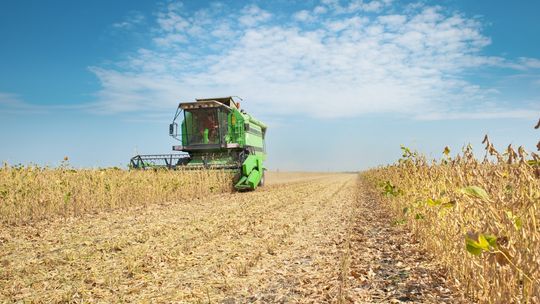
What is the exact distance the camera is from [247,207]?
11.7 m

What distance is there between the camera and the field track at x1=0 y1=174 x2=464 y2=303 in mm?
4527

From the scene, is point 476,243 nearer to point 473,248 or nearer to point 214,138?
point 473,248

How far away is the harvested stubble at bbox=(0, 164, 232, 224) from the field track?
1.16 metres

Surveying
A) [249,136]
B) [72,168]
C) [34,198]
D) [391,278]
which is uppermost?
[249,136]

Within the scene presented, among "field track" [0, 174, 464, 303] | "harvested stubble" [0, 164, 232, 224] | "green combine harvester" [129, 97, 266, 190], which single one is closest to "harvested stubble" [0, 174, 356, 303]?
"field track" [0, 174, 464, 303]

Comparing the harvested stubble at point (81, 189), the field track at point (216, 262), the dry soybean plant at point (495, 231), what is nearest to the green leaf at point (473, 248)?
the dry soybean plant at point (495, 231)

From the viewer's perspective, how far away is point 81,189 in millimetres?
11711

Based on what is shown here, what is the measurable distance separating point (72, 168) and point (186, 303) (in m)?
9.91

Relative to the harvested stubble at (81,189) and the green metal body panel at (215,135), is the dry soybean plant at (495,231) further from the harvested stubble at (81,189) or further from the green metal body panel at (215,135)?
the green metal body panel at (215,135)

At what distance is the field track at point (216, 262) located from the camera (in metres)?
4.53

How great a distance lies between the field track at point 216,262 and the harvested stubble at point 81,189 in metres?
1.16

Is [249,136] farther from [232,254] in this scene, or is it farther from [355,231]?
[232,254]

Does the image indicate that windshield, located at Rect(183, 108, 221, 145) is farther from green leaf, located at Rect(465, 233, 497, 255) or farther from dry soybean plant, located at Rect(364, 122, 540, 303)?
green leaf, located at Rect(465, 233, 497, 255)

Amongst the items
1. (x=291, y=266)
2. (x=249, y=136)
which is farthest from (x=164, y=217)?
(x=249, y=136)
